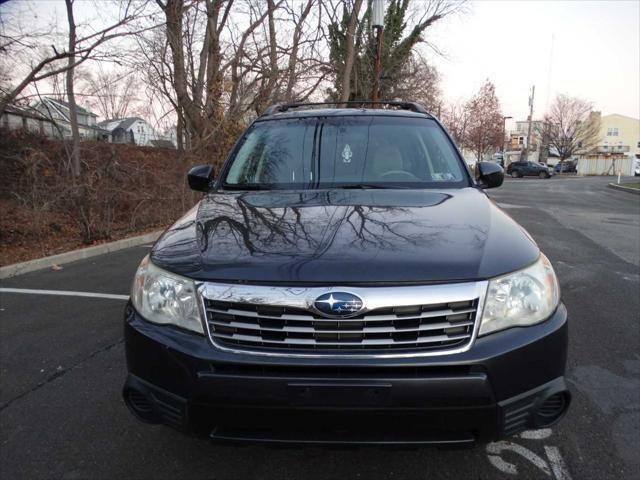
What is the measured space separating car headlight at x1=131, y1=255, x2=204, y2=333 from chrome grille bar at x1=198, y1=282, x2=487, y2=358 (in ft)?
0.68

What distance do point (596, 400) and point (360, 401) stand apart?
2.01 m

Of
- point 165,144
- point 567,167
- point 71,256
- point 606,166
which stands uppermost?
point 165,144

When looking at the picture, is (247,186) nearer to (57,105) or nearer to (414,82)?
(57,105)

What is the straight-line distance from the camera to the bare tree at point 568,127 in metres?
68.8

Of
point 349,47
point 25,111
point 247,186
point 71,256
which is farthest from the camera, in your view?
point 349,47

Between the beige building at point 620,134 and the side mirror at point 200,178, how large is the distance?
10287 cm

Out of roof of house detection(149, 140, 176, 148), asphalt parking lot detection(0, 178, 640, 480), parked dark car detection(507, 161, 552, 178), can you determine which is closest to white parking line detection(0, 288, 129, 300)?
asphalt parking lot detection(0, 178, 640, 480)

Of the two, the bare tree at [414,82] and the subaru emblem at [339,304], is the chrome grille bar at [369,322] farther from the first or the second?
the bare tree at [414,82]

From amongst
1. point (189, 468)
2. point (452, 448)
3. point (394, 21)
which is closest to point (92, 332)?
point (189, 468)

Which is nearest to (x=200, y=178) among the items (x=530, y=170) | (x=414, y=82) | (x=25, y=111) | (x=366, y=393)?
(x=366, y=393)

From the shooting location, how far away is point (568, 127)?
6994 cm

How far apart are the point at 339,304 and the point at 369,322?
0.44 ft

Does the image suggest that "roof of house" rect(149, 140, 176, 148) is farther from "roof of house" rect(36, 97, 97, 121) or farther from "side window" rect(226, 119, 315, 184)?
"side window" rect(226, 119, 315, 184)

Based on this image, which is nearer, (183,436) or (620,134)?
(183,436)
